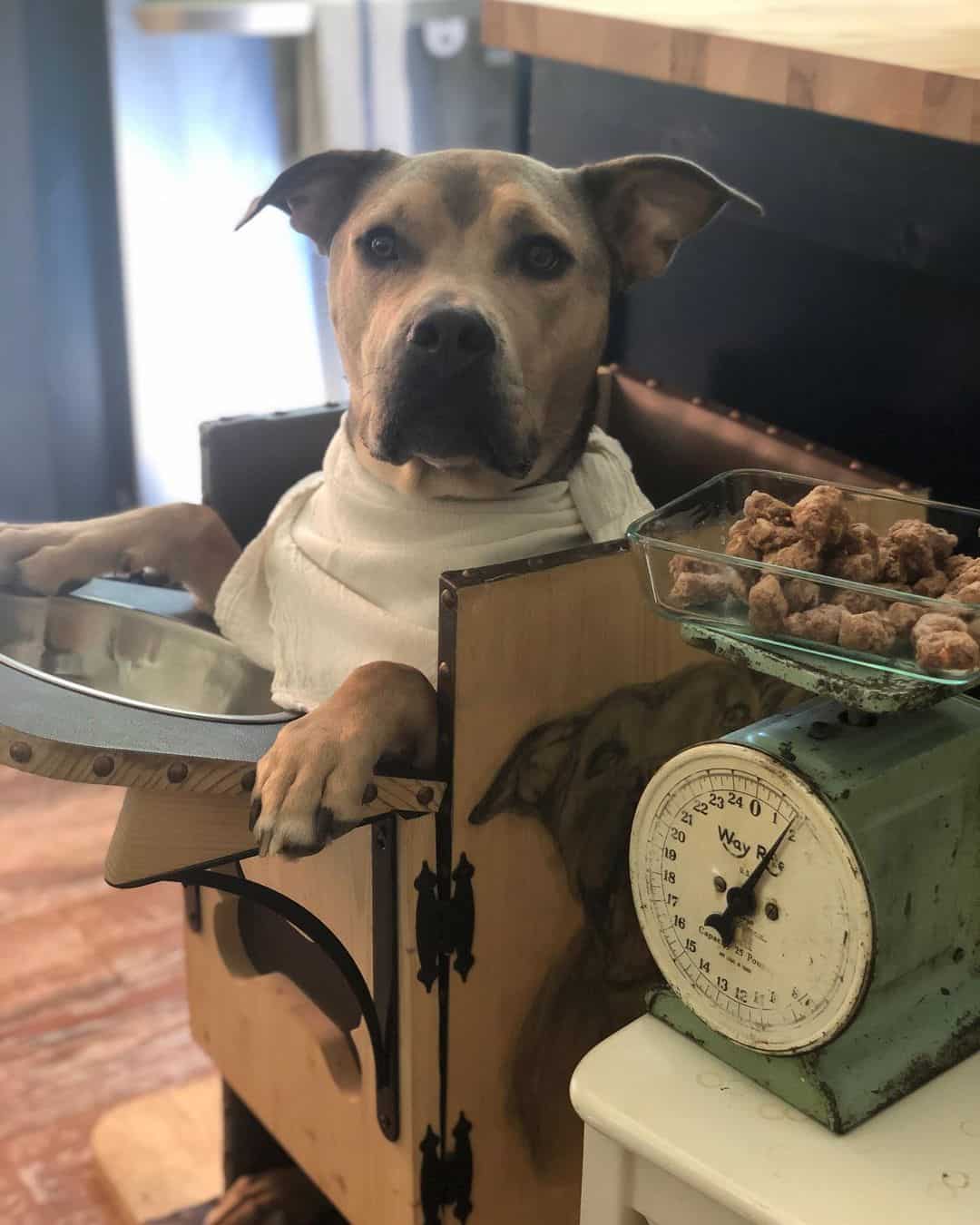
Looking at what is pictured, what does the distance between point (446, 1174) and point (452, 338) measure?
67cm

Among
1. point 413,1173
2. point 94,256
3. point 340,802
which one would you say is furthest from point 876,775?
point 94,256

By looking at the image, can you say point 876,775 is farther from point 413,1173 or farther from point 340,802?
point 413,1173

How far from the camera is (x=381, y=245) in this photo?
122 centimetres

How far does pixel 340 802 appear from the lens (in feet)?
3.13

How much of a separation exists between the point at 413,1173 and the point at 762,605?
60cm

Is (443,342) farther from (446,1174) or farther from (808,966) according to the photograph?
(446,1174)

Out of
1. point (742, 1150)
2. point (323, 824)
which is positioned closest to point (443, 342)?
point (323, 824)

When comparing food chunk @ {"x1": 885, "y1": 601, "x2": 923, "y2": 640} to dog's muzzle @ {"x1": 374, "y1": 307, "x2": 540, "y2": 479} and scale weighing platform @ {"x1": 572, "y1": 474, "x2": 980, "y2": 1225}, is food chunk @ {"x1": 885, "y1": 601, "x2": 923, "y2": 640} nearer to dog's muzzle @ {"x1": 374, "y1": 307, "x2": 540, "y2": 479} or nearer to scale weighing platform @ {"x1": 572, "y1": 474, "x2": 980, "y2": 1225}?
scale weighing platform @ {"x1": 572, "y1": 474, "x2": 980, "y2": 1225}

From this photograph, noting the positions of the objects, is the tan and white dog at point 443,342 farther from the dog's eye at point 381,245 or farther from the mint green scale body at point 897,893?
the mint green scale body at point 897,893

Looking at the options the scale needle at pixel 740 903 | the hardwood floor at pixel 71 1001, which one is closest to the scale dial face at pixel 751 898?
the scale needle at pixel 740 903

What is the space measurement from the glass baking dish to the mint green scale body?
8 centimetres

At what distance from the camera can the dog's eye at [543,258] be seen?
1.21 metres

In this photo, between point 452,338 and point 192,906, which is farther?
point 192,906

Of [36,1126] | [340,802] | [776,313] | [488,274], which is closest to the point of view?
[340,802]
